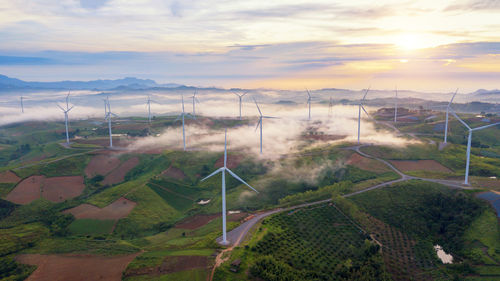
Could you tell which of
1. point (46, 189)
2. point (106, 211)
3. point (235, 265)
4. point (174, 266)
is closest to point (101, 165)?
point (46, 189)

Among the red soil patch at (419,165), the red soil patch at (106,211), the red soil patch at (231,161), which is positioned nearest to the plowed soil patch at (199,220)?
the red soil patch at (106,211)

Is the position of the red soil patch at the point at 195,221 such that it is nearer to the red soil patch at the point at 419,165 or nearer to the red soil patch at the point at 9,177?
the red soil patch at the point at 9,177

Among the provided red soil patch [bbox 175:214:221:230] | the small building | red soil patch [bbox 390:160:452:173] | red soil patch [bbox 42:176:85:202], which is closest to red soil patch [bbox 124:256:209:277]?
the small building

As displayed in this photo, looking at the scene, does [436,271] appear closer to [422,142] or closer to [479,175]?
[479,175]

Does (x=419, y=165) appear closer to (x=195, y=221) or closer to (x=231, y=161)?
(x=231, y=161)

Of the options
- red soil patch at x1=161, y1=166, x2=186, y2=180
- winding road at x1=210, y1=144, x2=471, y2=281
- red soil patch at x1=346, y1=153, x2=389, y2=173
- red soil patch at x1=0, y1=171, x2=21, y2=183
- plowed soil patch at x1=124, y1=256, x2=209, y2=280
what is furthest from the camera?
red soil patch at x1=161, y1=166, x2=186, y2=180

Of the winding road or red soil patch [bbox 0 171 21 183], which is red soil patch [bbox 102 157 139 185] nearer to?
red soil patch [bbox 0 171 21 183]
